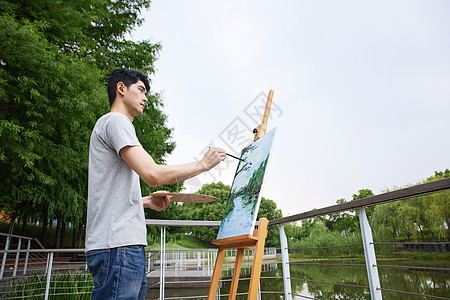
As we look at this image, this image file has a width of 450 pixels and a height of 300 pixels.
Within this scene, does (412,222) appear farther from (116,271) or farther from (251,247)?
(116,271)

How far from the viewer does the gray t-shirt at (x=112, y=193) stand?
81 cm

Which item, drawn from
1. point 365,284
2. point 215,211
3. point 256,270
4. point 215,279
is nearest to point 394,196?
point 256,270

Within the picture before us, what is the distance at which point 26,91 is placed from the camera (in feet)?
11.6

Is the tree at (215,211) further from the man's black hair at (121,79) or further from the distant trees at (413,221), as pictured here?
the man's black hair at (121,79)

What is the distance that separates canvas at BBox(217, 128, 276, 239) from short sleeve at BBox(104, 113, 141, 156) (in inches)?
33.9

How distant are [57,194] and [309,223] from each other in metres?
26.0

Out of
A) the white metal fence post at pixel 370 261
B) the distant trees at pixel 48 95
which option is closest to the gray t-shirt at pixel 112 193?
the white metal fence post at pixel 370 261

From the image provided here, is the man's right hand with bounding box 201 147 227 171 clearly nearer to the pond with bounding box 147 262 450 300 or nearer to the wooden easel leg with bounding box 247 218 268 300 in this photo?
the wooden easel leg with bounding box 247 218 268 300

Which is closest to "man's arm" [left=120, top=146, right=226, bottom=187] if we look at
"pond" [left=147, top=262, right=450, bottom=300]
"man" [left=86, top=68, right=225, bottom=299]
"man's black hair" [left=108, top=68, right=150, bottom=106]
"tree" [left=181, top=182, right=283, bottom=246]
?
"man" [left=86, top=68, right=225, bottom=299]

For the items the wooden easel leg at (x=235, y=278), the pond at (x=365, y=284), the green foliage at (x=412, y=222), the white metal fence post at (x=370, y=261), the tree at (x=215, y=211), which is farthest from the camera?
the tree at (x=215, y=211)

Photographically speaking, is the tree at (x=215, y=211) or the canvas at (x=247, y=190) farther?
the tree at (x=215, y=211)

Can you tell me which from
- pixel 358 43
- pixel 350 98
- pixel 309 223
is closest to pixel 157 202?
pixel 358 43

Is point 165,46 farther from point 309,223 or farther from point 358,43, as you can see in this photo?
point 309,223

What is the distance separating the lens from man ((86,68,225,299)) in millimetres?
774
